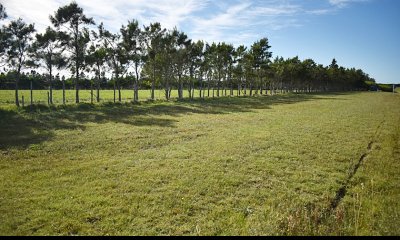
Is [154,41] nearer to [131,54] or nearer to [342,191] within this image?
[131,54]

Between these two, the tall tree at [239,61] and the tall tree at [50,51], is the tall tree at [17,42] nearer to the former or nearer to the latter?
the tall tree at [50,51]

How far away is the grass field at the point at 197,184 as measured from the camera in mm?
7973

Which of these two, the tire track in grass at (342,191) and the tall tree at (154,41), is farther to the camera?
the tall tree at (154,41)

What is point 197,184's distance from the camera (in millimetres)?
11180

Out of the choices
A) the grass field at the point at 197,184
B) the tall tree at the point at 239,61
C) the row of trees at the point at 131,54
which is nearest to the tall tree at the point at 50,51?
the row of trees at the point at 131,54

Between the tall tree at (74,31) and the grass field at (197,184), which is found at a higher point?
the tall tree at (74,31)

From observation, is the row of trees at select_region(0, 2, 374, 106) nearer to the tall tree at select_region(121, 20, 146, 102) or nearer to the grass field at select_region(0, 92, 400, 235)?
the tall tree at select_region(121, 20, 146, 102)

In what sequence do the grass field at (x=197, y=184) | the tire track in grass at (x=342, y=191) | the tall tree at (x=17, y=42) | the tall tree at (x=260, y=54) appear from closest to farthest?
the grass field at (x=197, y=184) → the tire track in grass at (x=342, y=191) → the tall tree at (x=17, y=42) → the tall tree at (x=260, y=54)

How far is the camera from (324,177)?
40.4ft

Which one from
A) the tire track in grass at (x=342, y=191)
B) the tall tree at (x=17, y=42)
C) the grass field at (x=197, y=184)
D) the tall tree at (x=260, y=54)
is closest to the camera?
the grass field at (x=197, y=184)

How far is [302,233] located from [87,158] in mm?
11981

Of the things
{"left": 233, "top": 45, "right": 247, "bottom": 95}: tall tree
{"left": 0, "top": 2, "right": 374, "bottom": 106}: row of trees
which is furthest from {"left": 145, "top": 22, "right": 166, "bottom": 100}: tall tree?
→ {"left": 233, "top": 45, "right": 247, "bottom": 95}: tall tree

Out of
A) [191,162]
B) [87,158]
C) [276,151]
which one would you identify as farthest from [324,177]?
[87,158]
